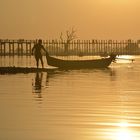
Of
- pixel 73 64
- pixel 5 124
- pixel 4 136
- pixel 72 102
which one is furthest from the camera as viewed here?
pixel 73 64

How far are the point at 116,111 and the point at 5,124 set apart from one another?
2927 mm

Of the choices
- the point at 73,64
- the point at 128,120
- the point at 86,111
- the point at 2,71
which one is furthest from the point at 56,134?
the point at 73,64

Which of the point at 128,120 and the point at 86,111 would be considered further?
the point at 86,111

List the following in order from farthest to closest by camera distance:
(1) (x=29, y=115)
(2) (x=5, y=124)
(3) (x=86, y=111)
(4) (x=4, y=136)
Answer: (3) (x=86, y=111)
(1) (x=29, y=115)
(2) (x=5, y=124)
(4) (x=4, y=136)

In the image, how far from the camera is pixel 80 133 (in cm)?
941

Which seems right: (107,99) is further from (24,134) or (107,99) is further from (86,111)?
(24,134)

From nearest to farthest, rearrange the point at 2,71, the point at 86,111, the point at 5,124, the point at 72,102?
the point at 5,124, the point at 86,111, the point at 72,102, the point at 2,71

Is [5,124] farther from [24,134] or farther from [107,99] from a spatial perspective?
[107,99]

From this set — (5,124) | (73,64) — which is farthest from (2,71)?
(5,124)

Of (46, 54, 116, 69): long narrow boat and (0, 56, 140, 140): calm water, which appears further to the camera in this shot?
(46, 54, 116, 69): long narrow boat

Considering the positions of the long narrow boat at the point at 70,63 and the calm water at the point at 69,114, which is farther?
the long narrow boat at the point at 70,63

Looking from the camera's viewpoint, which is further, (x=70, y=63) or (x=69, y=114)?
(x=70, y=63)

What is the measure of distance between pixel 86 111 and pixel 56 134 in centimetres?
308

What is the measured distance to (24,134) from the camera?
9.28 metres
